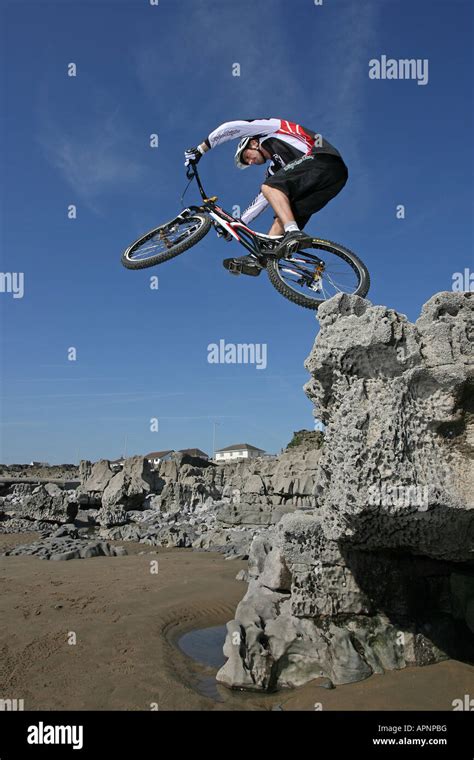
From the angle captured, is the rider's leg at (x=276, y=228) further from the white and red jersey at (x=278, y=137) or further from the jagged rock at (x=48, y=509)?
the jagged rock at (x=48, y=509)

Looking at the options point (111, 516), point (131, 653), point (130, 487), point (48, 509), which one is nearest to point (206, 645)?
point (131, 653)

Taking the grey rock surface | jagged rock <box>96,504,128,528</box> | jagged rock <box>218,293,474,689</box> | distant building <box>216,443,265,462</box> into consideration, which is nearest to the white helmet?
jagged rock <box>218,293,474,689</box>

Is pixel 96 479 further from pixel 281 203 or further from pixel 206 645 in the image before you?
pixel 281 203

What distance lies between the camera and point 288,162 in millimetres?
5027

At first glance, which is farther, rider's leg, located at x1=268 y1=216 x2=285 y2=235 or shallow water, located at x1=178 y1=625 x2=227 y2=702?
shallow water, located at x1=178 y1=625 x2=227 y2=702

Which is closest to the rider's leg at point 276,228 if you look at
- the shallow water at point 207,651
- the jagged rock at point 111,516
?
the shallow water at point 207,651

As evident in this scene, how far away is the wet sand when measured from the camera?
5.80 metres

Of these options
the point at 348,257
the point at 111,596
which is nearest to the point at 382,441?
the point at 348,257

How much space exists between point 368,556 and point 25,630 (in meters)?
5.83

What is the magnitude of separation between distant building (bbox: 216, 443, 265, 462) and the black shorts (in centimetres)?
9120

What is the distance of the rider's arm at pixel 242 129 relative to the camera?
4758 mm

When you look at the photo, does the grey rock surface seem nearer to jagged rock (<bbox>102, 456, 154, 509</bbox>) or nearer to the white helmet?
jagged rock (<bbox>102, 456, 154, 509</bbox>)

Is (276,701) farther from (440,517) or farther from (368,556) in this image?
(440,517)

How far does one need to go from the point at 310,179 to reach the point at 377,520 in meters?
3.54
